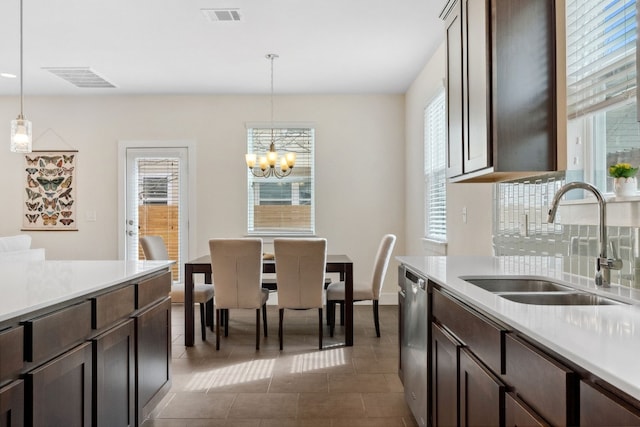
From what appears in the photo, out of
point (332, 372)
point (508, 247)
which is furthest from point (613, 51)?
point (332, 372)

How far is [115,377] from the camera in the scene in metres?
2.00

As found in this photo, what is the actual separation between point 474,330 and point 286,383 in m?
1.97

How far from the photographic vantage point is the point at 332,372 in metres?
3.44

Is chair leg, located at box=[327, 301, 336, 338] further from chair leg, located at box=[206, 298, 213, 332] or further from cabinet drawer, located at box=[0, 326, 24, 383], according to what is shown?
cabinet drawer, located at box=[0, 326, 24, 383]

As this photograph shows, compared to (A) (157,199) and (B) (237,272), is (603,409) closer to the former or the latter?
(B) (237,272)

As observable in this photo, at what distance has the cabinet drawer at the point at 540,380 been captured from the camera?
3.16 feet

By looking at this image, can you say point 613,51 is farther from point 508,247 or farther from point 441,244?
point 441,244

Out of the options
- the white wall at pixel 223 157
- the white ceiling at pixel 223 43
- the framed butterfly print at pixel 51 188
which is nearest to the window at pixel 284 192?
the white wall at pixel 223 157

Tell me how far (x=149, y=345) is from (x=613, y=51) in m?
2.48

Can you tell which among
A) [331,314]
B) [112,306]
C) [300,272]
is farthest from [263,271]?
[112,306]

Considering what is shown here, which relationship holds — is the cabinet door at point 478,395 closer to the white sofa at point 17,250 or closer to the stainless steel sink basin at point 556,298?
the stainless steel sink basin at point 556,298

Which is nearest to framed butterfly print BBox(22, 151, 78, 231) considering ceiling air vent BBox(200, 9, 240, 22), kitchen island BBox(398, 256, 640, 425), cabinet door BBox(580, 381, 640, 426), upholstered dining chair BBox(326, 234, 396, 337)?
ceiling air vent BBox(200, 9, 240, 22)

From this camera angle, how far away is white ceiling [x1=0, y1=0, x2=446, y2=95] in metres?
3.56

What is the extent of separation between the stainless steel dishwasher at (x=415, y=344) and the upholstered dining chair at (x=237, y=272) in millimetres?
1572
